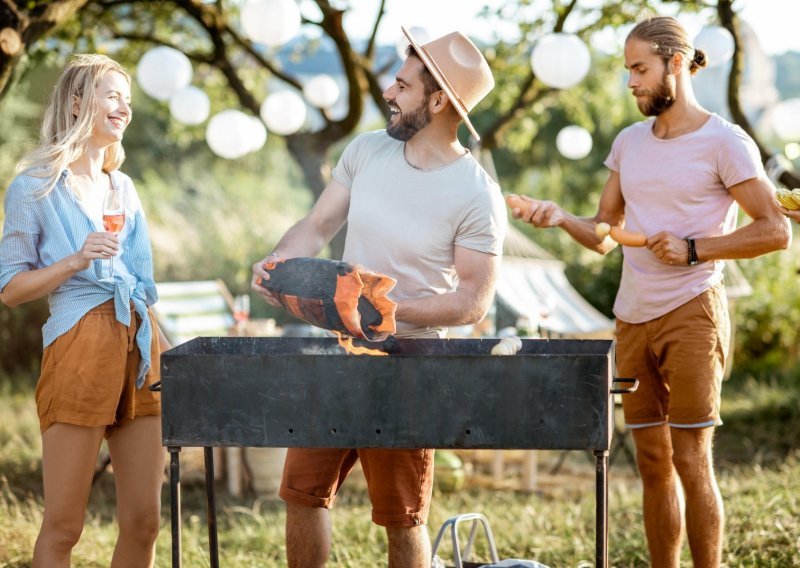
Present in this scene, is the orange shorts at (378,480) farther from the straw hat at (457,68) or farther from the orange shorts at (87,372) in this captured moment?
the straw hat at (457,68)

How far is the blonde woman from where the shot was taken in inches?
113

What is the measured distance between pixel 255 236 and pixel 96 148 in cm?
905

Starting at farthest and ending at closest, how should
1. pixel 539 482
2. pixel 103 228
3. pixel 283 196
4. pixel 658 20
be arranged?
pixel 283 196 → pixel 539 482 → pixel 658 20 → pixel 103 228

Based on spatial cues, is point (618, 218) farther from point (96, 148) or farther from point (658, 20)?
point (96, 148)

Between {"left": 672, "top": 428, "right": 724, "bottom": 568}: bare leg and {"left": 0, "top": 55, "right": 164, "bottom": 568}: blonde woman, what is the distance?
5.49 feet

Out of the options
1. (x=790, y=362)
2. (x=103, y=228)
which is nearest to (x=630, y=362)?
(x=103, y=228)

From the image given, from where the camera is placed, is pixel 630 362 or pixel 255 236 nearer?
pixel 630 362

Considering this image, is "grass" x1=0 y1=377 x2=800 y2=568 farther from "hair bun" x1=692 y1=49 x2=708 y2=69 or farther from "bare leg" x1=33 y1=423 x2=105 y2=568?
"hair bun" x1=692 y1=49 x2=708 y2=69

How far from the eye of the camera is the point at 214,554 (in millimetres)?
3039

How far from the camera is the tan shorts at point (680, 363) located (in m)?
3.33

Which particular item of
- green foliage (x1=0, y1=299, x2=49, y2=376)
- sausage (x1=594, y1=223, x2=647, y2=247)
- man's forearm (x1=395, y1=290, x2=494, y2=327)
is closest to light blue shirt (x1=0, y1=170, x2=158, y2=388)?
man's forearm (x1=395, y1=290, x2=494, y2=327)

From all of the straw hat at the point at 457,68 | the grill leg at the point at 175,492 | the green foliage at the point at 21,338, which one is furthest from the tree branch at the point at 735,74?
the green foliage at the point at 21,338

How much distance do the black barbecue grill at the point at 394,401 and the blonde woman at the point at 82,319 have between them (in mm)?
327

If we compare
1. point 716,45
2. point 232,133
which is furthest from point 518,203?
point 232,133
